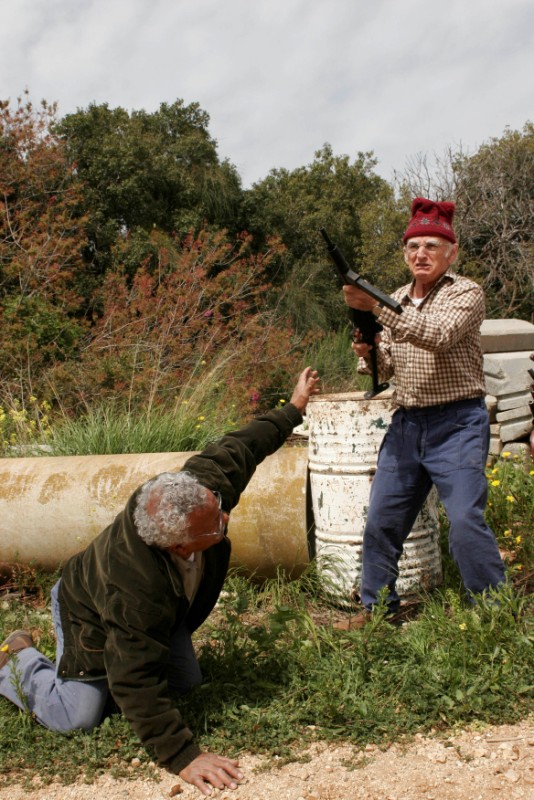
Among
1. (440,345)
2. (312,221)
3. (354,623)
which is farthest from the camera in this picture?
(312,221)

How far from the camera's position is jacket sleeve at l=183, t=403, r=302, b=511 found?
306 cm

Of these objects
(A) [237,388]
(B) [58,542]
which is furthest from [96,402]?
(B) [58,542]

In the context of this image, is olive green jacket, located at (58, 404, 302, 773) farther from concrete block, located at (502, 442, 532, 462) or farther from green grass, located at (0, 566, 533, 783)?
concrete block, located at (502, 442, 532, 462)

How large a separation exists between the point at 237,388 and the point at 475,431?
14.9ft

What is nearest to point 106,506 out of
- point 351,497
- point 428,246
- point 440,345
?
point 351,497

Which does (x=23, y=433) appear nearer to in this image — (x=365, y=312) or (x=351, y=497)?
(x=351, y=497)

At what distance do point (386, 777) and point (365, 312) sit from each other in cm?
201

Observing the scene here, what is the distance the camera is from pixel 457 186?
14219mm

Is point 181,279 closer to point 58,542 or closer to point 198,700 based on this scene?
point 58,542

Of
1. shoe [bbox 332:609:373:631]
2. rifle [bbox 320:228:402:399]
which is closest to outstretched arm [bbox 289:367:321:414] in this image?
rifle [bbox 320:228:402:399]

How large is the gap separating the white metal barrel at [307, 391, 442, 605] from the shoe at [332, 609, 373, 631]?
32 cm

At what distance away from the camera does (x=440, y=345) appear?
316 cm

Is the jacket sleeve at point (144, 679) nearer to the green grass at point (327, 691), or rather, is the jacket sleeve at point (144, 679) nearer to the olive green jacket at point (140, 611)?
the olive green jacket at point (140, 611)

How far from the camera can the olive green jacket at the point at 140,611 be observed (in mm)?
2598
